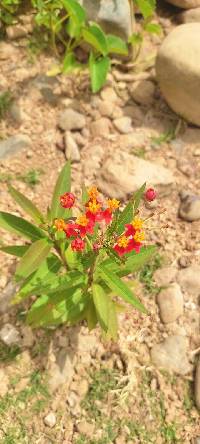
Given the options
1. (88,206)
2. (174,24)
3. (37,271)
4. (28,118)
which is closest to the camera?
(88,206)

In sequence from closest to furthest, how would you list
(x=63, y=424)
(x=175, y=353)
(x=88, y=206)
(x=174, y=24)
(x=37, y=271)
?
1. (x=88, y=206)
2. (x=37, y=271)
3. (x=63, y=424)
4. (x=175, y=353)
5. (x=174, y=24)

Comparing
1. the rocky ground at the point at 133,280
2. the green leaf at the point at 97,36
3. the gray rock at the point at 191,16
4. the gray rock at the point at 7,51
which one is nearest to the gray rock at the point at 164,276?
the rocky ground at the point at 133,280

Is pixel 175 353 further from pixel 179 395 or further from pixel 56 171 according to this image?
pixel 56 171

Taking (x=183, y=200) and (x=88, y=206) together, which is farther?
(x=183, y=200)

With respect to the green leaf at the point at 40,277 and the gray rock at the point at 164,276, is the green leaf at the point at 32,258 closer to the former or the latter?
the green leaf at the point at 40,277

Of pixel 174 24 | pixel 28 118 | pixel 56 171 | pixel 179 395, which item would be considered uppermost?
pixel 174 24

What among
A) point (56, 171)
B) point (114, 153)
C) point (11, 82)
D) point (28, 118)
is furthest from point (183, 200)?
point (11, 82)

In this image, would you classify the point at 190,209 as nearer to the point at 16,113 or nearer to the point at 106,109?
the point at 106,109
